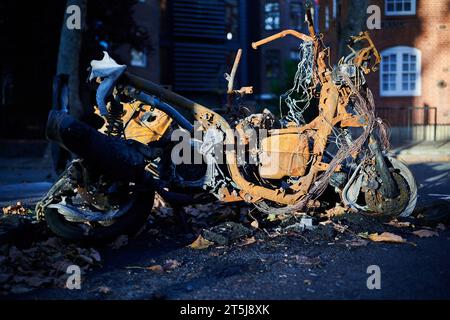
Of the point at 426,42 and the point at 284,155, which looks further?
the point at 426,42

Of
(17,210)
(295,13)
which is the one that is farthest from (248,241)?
(295,13)

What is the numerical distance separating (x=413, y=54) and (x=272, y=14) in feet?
90.7

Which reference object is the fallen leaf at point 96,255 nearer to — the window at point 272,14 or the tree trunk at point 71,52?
the tree trunk at point 71,52

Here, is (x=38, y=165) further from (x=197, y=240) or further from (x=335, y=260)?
(x=335, y=260)

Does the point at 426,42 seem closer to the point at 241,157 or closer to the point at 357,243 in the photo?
the point at 241,157

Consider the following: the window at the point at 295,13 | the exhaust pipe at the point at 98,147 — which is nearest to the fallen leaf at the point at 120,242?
the exhaust pipe at the point at 98,147

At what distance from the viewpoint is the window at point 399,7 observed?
26.2 m

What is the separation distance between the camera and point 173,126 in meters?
→ 6.34

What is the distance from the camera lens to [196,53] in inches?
1341

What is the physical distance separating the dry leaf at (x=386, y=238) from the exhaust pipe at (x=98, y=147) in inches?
93.4

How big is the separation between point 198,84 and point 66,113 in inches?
1133

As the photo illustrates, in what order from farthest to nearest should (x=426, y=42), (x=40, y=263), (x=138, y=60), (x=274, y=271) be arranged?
(x=138, y=60), (x=426, y=42), (x=40, y=263), (x=274, y=271)

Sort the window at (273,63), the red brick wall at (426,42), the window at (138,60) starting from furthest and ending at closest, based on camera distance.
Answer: the window at (273,63)
the window at (138,60)
the red brick wall at (426,42)

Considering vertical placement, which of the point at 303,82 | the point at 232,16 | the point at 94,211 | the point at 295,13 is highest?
the point at 295,13
